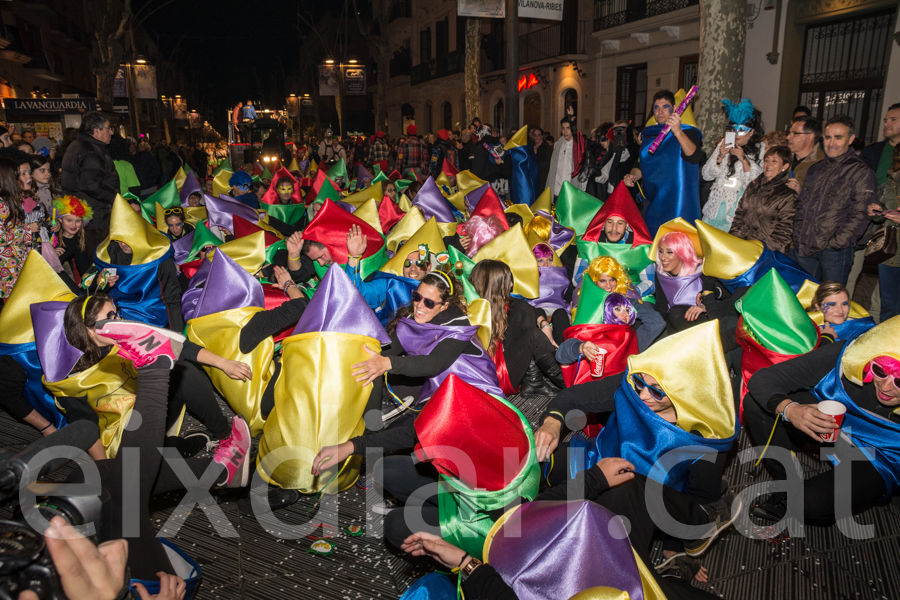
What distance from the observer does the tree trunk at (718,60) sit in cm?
718

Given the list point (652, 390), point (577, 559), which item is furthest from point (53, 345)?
point (652, 390)

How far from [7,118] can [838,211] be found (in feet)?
58.3

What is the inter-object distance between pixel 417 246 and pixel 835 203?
10.9 feet

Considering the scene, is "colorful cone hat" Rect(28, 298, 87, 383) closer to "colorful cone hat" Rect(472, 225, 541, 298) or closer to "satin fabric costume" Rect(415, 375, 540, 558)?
"satin fabric costume" Rect(415, 375, 540, 558)

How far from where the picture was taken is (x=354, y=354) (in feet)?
10.0

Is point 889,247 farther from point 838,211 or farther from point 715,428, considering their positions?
point 715,428

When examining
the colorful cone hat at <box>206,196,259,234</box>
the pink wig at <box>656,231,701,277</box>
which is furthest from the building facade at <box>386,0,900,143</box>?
the colorful cone hat at <box>206,196,259,234</box>

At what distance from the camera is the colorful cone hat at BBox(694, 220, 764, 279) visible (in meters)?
4.25

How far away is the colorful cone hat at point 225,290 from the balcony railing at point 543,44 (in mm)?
18290

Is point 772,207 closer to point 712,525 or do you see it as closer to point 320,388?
point 712,525

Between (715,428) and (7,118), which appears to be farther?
(7,118)

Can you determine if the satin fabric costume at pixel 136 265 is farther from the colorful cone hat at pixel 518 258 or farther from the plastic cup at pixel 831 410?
the plastic cup at pixel 831 410

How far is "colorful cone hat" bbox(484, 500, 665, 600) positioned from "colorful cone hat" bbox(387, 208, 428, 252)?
430 cm

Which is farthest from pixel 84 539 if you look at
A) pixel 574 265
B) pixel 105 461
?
pixel 574 265
